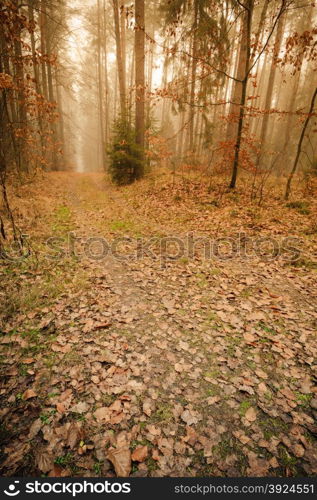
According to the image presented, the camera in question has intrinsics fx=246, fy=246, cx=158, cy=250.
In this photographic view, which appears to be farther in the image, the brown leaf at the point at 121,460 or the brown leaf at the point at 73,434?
the brown leaf at the point at 73,434

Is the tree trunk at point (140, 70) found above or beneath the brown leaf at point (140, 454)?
above

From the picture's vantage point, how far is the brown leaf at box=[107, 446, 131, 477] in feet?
7.79

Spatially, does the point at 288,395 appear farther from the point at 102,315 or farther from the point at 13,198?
the point at 13,198

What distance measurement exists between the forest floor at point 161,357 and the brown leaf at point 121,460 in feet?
0.03

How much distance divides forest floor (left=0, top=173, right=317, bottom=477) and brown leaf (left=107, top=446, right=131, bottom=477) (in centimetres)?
1

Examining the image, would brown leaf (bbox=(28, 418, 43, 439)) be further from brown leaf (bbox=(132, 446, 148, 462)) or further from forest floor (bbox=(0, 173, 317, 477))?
brown leaf (bbox=(132, 446, 148, 462))

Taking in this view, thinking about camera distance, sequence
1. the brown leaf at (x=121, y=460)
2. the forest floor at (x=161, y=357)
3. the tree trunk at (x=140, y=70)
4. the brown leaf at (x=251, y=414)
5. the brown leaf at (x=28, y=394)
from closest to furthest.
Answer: the brown leaf at (x=121, y=460) < the forest floor at (x=161, y=357) < the brown leaf at (x=251, y=414) < the brown leaf at (x=28, y=394) < the tree trunk at (x=140, y=70)

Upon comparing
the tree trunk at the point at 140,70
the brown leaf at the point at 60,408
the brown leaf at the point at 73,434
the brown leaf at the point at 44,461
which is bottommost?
the brown leaf at the point at 44,461

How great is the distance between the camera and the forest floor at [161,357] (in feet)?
8.27

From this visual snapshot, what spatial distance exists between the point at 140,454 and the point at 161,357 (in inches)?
49.8

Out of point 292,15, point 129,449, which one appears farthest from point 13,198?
point 292,15

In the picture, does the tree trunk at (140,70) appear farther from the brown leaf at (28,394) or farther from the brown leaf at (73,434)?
the brown leaf at (73,434)

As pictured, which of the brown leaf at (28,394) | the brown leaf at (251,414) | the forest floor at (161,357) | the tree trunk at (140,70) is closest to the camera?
the forest floor at (161,357)

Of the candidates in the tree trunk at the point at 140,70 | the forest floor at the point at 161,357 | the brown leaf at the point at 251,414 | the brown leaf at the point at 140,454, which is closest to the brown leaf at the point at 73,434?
the forest floor at the point at 161,357
